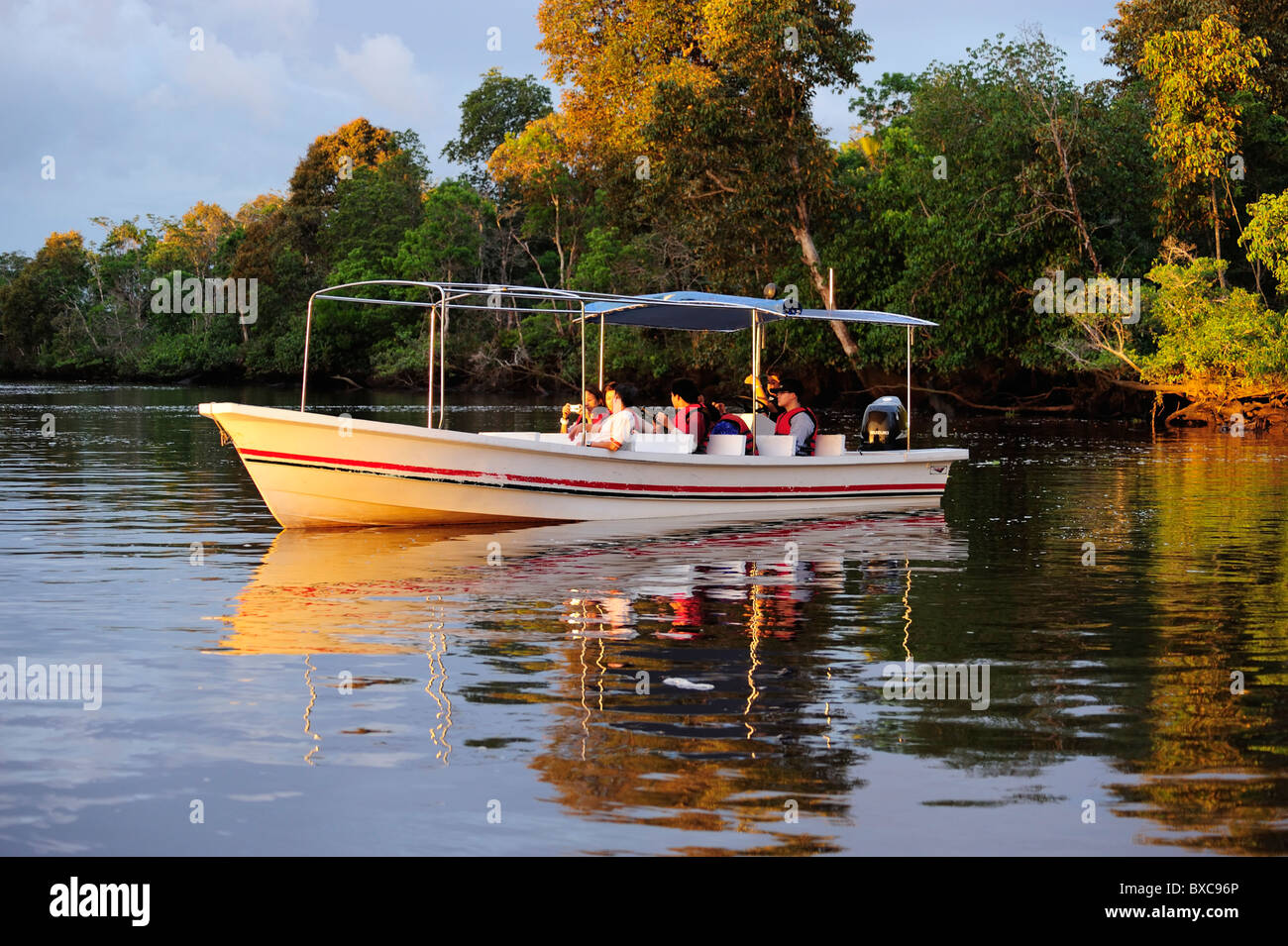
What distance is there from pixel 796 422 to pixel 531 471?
4.12 m

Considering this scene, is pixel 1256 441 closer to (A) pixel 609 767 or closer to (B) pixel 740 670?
(B) pixel 740 670

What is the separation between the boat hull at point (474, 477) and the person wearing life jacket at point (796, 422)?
43cm

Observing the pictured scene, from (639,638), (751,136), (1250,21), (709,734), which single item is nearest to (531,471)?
(639,638)

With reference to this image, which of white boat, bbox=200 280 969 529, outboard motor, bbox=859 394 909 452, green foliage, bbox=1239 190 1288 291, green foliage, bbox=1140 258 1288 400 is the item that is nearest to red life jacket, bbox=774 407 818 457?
white boat, bbox=200 280 969 529

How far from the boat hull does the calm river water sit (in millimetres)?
403

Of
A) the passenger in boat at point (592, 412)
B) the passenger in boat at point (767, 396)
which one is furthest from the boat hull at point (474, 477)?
the passenger in boat at point (767, 396)

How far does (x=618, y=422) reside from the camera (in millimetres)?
17938

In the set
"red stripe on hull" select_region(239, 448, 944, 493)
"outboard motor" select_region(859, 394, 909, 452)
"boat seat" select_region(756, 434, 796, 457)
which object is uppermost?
"outboard motor" select_region(859, 394, 909, 452)

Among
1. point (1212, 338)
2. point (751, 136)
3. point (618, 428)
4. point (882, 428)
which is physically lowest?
point (618, 428)

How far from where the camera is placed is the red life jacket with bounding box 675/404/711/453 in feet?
61.4

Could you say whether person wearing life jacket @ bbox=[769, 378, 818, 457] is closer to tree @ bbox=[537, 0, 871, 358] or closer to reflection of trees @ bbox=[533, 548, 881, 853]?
reflection of trees @ bbox=[533, 548, 881, 853]

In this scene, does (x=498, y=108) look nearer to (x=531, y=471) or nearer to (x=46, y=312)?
(x=46, y=312)

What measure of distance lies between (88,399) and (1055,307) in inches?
1562

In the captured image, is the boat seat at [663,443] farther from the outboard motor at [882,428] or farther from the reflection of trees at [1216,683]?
the reflection of trees at [1216,683]
